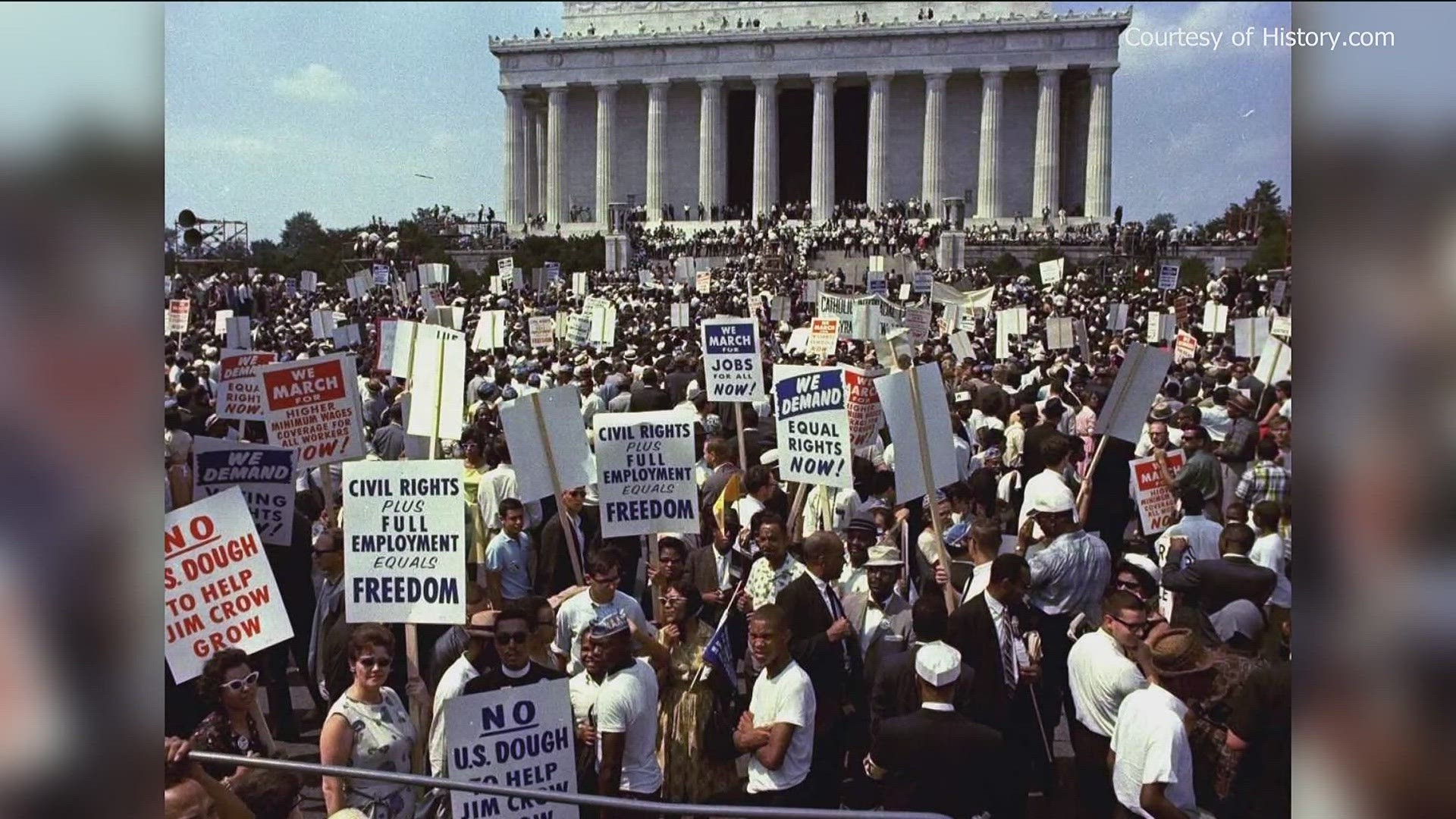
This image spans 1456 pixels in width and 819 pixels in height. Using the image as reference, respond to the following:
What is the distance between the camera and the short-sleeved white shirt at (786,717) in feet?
19.2

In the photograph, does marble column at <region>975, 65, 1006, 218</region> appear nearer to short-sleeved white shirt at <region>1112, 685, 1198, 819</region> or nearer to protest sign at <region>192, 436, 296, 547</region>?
protest sign at <region>192, 436, 296, 547</region>

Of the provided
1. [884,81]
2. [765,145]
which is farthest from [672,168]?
[884,81]

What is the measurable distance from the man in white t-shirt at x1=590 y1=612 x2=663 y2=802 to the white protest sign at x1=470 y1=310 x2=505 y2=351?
14021 mm

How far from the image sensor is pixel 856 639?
7105mm

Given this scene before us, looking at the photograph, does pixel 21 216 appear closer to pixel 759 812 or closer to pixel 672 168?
pixel 759 812

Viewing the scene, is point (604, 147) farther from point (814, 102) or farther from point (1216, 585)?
point (1216, 585)

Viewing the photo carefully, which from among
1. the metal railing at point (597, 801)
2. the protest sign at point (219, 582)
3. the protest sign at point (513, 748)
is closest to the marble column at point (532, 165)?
the protest sign at point (219, 582)

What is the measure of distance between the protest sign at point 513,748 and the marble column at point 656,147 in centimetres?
6641

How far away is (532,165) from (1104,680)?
72.5m

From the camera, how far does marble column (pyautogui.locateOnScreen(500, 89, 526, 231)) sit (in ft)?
240

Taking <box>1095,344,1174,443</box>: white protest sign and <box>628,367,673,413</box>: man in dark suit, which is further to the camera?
<box>628,367,673,413</box>: man in dark suit

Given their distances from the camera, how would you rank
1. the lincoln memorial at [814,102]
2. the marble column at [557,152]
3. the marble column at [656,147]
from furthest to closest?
the marble column at [557,152]
the marble column at [656,147]
the lincoln memorial at [814,102]

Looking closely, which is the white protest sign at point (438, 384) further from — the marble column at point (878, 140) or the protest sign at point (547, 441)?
the marble column at point (878, 140)

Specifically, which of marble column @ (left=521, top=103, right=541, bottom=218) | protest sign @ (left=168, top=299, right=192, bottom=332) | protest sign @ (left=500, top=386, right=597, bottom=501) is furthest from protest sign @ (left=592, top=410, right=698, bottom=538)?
marble column @ (left=521, top=103, right=541, bottom=218)
